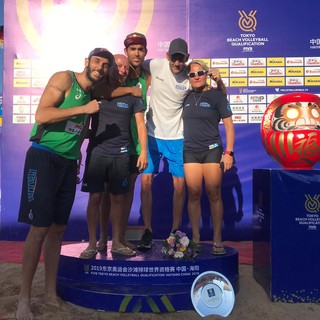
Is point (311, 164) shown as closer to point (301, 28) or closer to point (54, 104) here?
point (54, 104)

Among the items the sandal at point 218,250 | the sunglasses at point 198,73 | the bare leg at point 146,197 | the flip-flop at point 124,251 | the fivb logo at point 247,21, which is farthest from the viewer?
the fivb logo at point 247,21

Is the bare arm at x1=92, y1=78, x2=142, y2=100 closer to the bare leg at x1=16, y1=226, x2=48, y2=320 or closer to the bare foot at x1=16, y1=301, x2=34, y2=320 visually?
the bare leg at x1=16, y1=226, x2=48, y2=320

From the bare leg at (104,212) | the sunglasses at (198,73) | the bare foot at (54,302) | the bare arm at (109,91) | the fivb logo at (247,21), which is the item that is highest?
the fivb logo at (247,21)

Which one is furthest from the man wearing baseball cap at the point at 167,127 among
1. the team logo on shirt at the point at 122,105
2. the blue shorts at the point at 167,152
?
the team logo on shirt at the point at 122,105

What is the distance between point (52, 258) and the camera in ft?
8.64

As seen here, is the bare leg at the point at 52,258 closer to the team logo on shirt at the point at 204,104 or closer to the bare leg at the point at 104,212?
the bare leg at the point at 104,212

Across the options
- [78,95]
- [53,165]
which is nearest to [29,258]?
[53,165]

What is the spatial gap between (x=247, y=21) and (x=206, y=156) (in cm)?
255

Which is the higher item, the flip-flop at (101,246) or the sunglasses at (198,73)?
the sunglasses at (198,73)

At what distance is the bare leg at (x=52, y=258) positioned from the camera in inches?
103

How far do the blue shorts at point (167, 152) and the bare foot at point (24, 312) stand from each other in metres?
1.50

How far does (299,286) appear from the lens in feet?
8.84

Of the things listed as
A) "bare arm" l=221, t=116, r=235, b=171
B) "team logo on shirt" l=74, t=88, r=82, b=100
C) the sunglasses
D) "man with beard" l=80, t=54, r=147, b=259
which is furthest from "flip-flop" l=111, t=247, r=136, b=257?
the sunglasses

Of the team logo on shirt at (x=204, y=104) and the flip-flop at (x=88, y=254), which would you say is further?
the team logo on shirt at (x=204, y=104)
